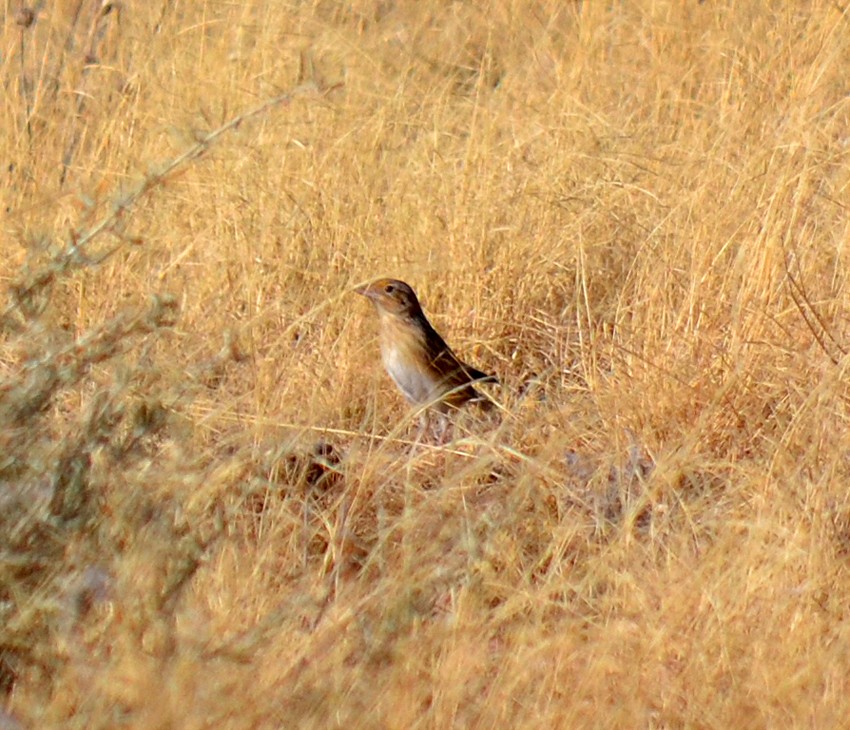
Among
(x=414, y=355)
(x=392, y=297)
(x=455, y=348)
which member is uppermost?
(x=392, y=297)

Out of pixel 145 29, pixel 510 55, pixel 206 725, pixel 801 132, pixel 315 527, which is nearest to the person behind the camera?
pixel 206 725

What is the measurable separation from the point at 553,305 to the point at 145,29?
2.28 metres

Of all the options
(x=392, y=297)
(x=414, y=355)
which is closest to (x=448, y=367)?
(x=414, y=355)

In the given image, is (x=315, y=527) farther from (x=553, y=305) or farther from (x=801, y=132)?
(x=801, y=132)

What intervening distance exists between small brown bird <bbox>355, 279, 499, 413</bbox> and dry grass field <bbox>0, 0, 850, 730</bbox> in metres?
0.11

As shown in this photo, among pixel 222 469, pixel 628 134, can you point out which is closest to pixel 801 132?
pixel 628 134

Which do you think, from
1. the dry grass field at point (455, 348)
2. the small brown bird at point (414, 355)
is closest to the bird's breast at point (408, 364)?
the small brown bird at point (414, 355)

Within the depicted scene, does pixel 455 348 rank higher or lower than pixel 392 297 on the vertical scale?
lower

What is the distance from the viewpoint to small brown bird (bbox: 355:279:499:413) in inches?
225

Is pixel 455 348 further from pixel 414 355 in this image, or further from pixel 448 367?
pixel 414 355

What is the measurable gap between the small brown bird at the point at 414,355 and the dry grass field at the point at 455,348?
Answer: 11cm

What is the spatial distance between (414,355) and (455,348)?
1.12 feet

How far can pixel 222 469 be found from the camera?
387 cm

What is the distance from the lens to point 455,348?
604cm
